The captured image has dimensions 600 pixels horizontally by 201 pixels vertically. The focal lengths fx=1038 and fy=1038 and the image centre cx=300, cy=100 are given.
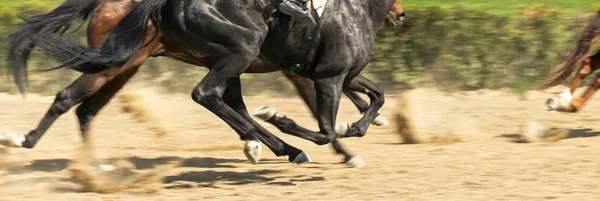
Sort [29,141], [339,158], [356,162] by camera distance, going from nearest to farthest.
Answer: [29,141] < [356,162] < [339,158]

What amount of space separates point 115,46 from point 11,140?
921 millimetres

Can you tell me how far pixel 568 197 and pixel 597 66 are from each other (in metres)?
3.17

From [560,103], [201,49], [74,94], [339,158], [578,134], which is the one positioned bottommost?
[578,134]

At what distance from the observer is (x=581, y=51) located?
8500 millimetres

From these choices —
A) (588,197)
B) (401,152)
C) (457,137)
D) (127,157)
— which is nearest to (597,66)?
(457,137)

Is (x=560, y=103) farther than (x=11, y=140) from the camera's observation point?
Yes

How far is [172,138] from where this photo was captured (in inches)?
337

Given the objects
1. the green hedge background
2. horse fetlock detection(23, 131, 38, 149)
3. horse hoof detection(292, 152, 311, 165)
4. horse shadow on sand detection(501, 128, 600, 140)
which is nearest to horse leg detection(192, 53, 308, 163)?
horse hoof detection(292, 152, 311, 165)

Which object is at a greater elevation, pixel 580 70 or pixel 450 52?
pixel 580 70

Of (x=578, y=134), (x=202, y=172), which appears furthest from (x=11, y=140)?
(x=578, y=134)

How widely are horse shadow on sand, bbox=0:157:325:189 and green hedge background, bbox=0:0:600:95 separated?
2.83 m

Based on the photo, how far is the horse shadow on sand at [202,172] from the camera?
6559 millimetres

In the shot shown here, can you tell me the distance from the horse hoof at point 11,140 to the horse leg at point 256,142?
4.49ft

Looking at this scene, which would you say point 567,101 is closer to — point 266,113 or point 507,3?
point 266,113
